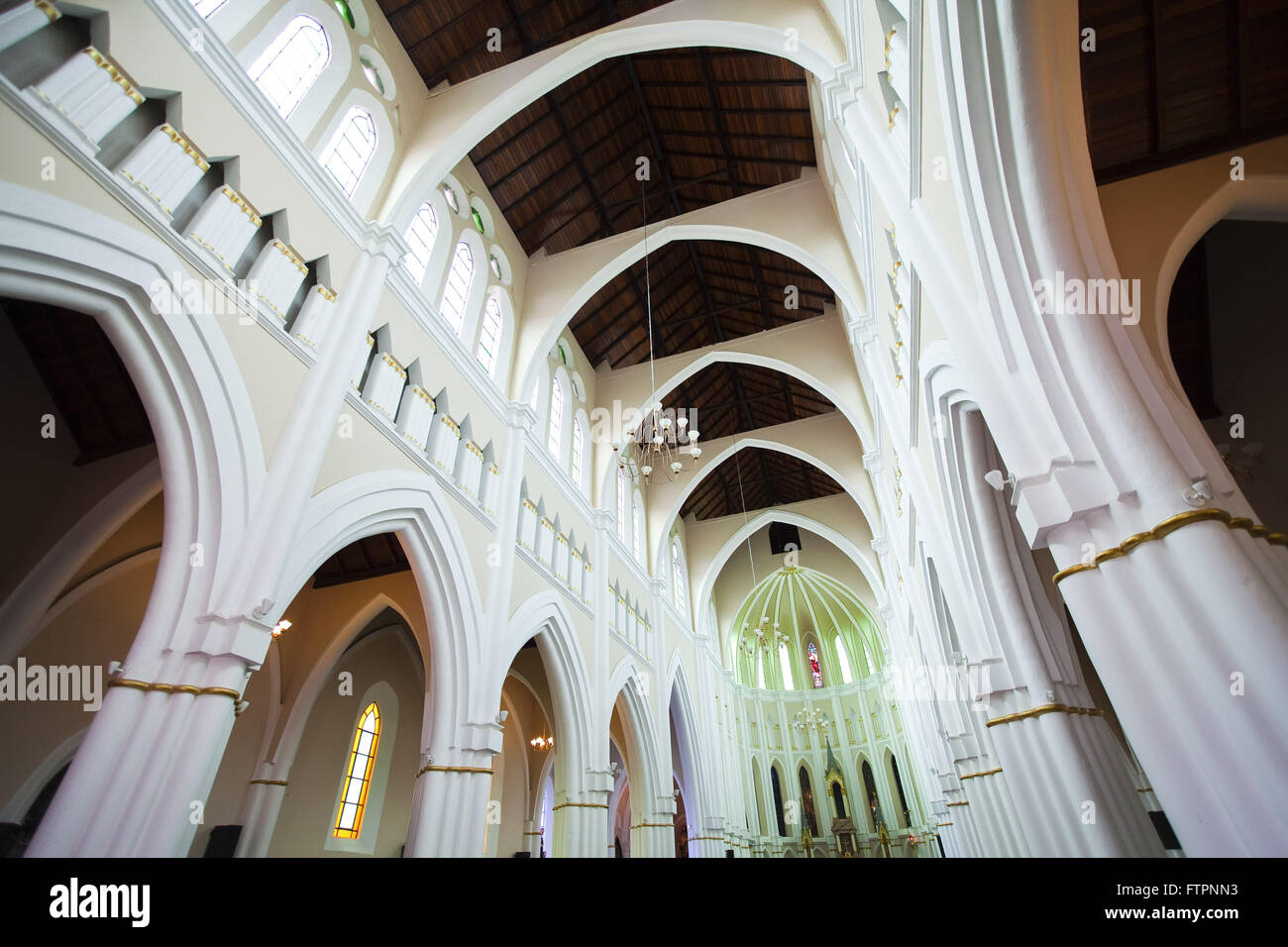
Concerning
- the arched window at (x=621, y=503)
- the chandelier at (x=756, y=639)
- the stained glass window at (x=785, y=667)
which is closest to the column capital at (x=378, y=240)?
the arched window at (x=621, y=503)

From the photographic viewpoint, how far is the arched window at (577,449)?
14.4 meters

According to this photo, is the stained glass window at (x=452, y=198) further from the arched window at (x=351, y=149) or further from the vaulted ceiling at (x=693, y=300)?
the vaulted ceiling at (x=693, y=300)

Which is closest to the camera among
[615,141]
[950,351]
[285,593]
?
[950,351]

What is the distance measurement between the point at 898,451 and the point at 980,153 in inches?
236

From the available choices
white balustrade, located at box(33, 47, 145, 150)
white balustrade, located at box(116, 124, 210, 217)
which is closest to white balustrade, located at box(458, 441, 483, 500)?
white balustrade, located at box(116, 124, 210, 217)

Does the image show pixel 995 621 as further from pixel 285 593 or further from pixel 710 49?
pixel 710 49

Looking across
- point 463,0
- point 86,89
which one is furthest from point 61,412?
point 463,0

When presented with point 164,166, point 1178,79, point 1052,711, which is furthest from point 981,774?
point 164,166

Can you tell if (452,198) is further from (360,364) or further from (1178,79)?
(1178,79)

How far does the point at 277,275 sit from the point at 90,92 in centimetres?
195

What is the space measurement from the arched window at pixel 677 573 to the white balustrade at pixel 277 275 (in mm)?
15005

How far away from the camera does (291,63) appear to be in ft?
24.9

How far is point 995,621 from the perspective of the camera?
6.68 metres

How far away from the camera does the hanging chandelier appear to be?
10.8 meters
